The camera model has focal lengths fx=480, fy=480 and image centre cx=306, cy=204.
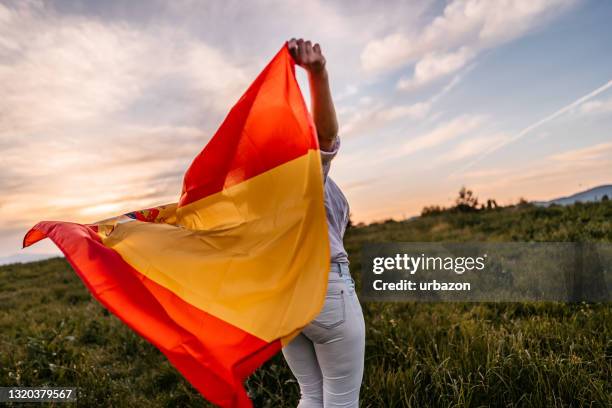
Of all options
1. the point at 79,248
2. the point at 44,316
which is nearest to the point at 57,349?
the point at 44,316

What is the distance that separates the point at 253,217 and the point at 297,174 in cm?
40

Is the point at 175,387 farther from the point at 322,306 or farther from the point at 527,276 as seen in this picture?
the point at 527,276

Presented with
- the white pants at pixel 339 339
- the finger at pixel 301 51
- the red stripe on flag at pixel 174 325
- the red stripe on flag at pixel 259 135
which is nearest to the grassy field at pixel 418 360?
the white pants at pixel 339 339

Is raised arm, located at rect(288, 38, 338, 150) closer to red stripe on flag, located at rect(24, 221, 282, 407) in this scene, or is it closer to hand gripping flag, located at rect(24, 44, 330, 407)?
hand gripping flag, located at rect(24, 44, 330, 407)

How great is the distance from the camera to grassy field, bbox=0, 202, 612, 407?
3.81 metres

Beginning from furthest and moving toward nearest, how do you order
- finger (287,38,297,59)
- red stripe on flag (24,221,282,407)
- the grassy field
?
1. the grassy field
2. finger (287,38,297,59)
3. red stripe on flag (24,221,282,407)

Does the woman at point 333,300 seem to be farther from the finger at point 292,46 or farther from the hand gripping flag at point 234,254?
the hand gripping flag at point 234,254

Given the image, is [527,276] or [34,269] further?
[34,269]

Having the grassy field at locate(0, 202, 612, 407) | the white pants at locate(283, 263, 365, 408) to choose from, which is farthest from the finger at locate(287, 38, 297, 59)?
the grassy field at locate(0, 202, 612, 407)

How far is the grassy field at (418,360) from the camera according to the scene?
381 centimetres

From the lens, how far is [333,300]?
2396 millimetres

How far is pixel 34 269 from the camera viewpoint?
1606 centimetres

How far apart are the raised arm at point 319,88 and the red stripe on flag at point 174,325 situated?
1.07 m

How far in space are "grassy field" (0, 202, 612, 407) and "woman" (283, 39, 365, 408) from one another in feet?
4.92
